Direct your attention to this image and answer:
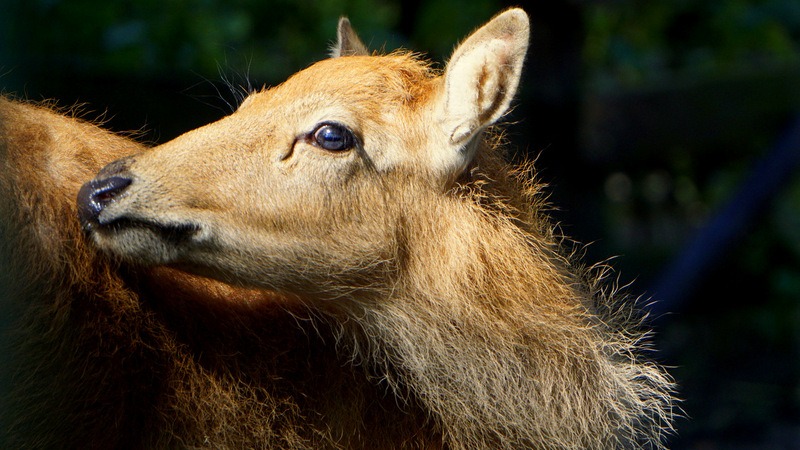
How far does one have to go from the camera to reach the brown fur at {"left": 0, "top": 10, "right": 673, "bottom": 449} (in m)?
2.93

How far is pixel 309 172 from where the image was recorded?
3.23 meters

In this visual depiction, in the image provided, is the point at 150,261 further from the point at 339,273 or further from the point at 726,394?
the point at 726,394

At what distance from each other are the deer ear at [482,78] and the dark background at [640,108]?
1.11 metres

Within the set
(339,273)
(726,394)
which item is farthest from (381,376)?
(726,394)

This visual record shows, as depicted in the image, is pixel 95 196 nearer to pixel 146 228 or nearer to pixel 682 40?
pixel 146 228

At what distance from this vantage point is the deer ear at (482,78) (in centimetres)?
333

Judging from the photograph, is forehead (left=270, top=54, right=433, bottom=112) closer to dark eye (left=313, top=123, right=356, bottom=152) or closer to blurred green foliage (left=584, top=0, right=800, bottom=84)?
dark eye (left=313, top=123, right=356, bottom=152)

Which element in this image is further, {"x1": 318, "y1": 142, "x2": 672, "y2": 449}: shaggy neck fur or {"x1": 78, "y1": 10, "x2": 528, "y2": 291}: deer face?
{"x1": 318, "y1": 142, "x2": 672, "y2": 449}: shaggy neck fur

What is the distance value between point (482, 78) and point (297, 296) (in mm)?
929

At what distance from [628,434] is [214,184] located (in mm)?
1839

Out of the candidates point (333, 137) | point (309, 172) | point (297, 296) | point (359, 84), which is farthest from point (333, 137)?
point (297, 296)

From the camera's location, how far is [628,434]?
12.7ft

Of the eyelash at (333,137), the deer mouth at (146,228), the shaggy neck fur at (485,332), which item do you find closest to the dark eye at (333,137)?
the eyelash at (333,137)

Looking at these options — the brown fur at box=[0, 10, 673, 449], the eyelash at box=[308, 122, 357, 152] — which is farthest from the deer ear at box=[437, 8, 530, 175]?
the eyelash at box=[308, 122, 357, 152]
